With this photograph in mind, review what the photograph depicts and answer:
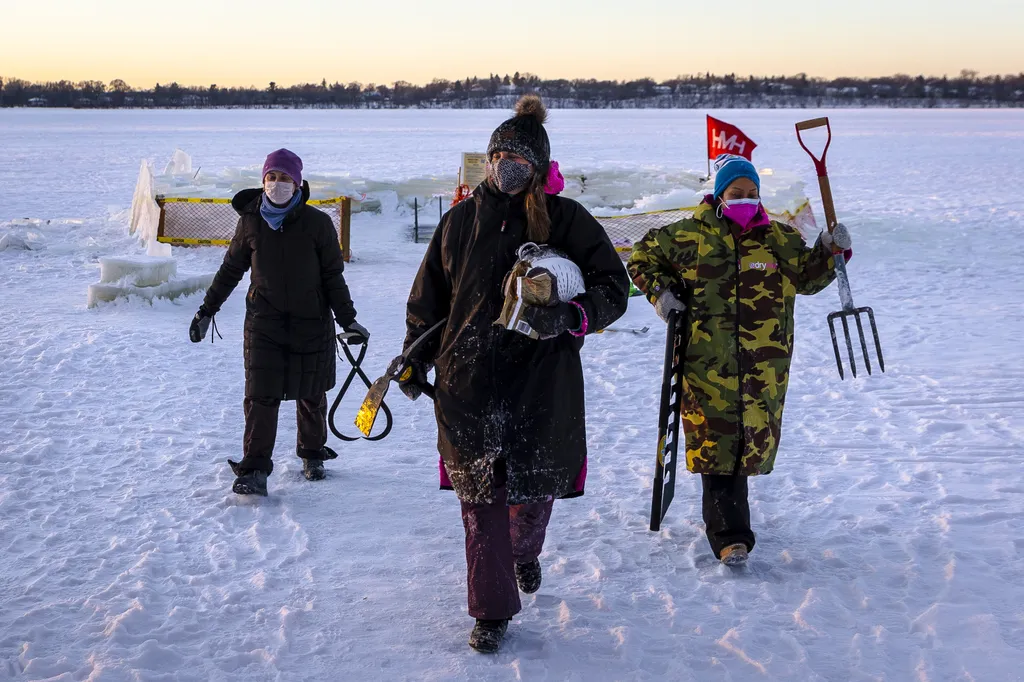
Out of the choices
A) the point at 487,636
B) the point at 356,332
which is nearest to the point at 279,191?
the point at 356,332

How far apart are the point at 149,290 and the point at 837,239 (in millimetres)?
7037

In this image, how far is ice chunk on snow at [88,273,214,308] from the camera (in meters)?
8.64

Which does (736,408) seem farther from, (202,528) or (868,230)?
(868,230)

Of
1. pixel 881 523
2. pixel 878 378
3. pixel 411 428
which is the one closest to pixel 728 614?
pixel 881 523

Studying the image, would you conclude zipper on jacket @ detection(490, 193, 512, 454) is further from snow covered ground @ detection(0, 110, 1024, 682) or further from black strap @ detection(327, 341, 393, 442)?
snow covered ground @ detection(0, 110, 1024, 682)

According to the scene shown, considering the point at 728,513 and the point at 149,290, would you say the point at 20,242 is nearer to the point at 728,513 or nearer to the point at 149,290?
the point at 149,290

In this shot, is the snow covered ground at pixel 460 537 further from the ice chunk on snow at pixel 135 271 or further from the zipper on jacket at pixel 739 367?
the ice chunk on snow at pixel 135 271

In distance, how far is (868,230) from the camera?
13070 millimetres

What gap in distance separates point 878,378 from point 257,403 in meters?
3.99

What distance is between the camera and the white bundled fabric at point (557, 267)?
274 cm

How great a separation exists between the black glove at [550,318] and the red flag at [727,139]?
701cm

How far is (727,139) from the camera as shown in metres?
9.89

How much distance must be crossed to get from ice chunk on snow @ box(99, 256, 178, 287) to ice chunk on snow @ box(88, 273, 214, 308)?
107mm

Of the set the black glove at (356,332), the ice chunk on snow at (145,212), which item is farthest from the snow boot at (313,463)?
the ice chunk on snow at (145,212)
